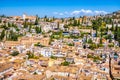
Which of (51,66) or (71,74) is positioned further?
(51,66)

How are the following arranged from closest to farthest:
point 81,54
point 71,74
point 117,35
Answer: point 71,74, point 81,54, point 117,35

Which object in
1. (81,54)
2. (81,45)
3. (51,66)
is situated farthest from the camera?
(81,45)

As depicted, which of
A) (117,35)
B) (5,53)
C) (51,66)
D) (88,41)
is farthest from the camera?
(117,35)

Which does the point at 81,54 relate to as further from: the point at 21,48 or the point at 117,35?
the point at 117,35

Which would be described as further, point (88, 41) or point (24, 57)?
point (88, 41)

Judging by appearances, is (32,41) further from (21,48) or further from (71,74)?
(71,74)

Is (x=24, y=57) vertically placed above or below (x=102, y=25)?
below

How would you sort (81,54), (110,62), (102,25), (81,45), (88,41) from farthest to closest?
(102,25), (88,41), (81,45), (81,54), (110,62)

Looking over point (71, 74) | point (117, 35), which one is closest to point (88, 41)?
point (117, 35)

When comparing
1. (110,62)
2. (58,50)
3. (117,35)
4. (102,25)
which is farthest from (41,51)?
(102,25)
